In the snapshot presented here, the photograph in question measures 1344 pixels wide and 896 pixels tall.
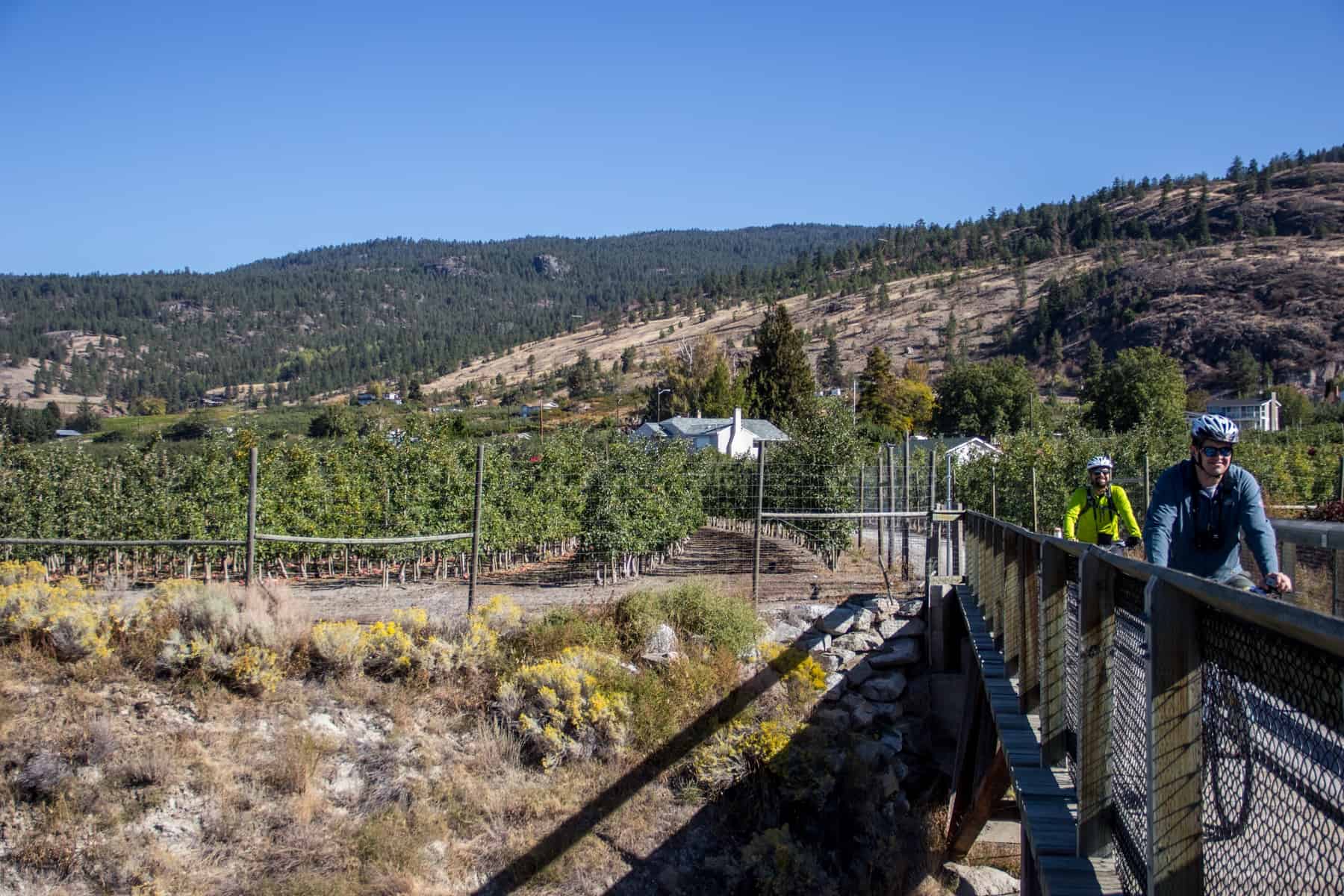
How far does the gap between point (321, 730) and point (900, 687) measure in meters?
6.01

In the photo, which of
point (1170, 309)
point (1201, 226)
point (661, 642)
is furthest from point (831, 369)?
point (661, 642)

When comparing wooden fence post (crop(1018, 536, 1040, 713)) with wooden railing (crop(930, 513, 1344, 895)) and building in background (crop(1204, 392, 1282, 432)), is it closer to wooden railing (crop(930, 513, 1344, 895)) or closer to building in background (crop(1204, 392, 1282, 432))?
wooden railing (crop(930, 513, 1344, 895))

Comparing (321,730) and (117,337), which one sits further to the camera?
(117,337)

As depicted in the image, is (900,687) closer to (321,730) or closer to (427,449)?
(321,730)

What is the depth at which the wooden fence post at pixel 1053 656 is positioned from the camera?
425cm

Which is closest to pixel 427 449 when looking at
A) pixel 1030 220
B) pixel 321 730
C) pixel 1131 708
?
pixel 321 730

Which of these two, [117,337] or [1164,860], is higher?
[117,337]

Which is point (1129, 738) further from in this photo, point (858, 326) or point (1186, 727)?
point (858, 326)

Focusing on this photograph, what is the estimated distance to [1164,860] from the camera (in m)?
2.39

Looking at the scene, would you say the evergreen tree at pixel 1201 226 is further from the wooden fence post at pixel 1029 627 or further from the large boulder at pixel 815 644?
the wooden fence post at pixel 1029 627

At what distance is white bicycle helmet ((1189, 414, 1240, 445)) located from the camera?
4.11m

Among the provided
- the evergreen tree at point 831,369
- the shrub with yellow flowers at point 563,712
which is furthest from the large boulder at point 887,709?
the evergreen tree at point 831,369

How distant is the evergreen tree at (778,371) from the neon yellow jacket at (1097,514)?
49.1 m

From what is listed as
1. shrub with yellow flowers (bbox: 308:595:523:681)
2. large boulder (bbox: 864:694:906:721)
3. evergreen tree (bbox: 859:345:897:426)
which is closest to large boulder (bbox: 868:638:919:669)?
large boulder (bbox: 864:694:906:721)
